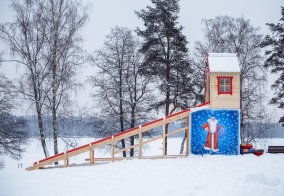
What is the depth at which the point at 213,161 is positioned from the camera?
12688 mm

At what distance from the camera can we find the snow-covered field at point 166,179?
26.3 feet

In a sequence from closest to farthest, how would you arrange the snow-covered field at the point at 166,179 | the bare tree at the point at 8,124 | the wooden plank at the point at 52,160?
the snow-covered field at the point at 166,179 → the wooden plank at the point at 52,160 → the bare tree at the point at 8,124

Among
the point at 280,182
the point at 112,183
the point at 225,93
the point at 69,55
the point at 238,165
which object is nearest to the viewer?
the point at 280,182

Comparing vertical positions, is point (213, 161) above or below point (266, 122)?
below

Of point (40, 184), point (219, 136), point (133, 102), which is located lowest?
point (40, 184)

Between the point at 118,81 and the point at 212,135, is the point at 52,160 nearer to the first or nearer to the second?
the point at 118,81

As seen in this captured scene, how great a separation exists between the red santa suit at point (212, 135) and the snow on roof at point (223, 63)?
109 inches

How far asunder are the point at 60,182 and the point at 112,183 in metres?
2.02

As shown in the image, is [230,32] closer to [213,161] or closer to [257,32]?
[257,32]

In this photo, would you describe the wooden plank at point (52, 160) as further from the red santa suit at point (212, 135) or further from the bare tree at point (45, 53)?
the red santa suit at point (212, 135)

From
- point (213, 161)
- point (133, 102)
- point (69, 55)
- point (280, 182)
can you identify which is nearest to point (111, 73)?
point (133, 102)

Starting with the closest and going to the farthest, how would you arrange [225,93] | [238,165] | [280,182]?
[280,182], [238,165], [225,93]

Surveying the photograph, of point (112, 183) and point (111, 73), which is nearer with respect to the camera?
point (112, 183)

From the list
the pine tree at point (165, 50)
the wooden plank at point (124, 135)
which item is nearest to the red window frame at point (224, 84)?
the pine tree at point (165, 50)
